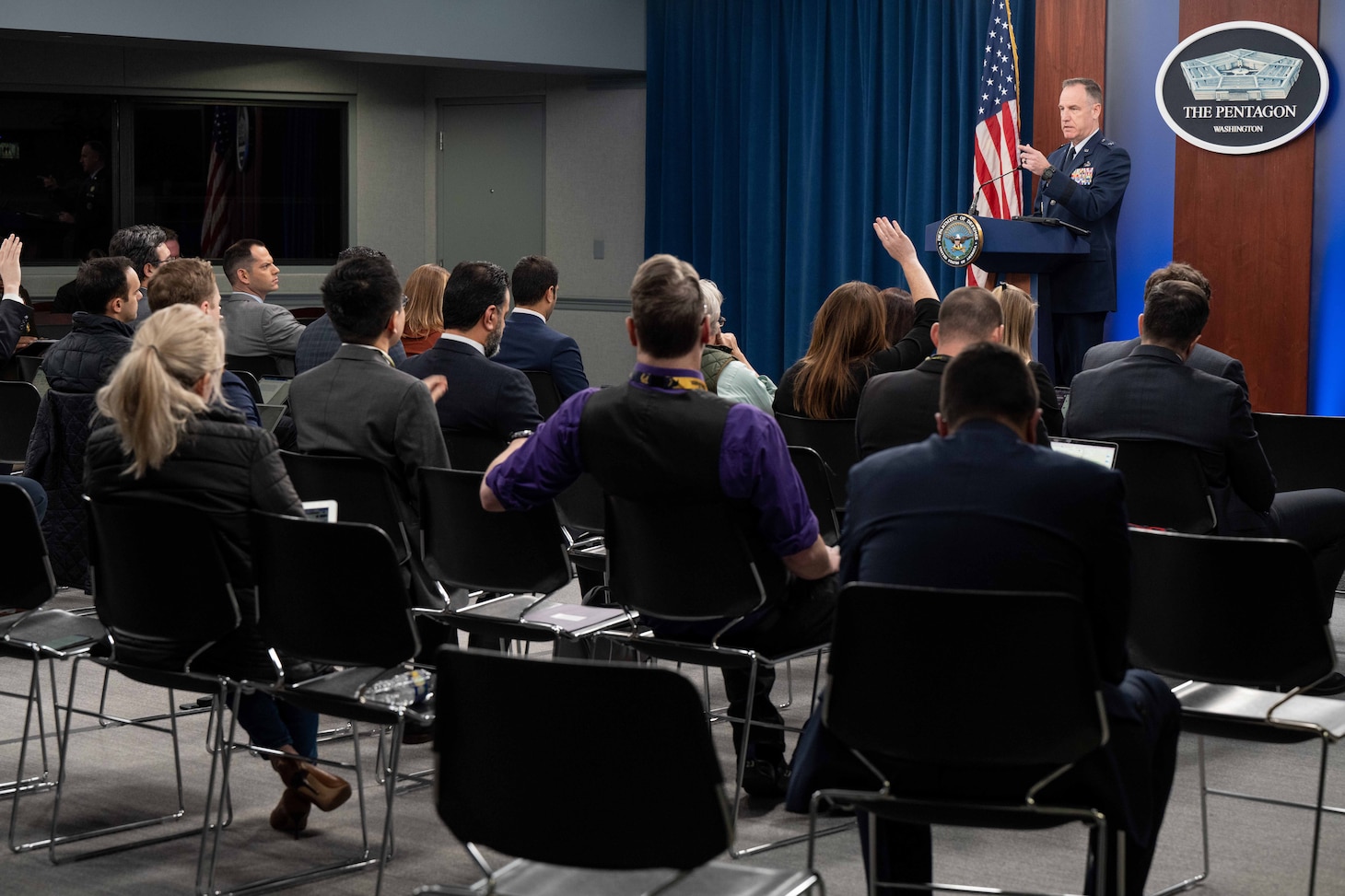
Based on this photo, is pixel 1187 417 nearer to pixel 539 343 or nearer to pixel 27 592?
pixel 539 343

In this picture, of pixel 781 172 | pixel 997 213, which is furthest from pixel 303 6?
pixel 997 213

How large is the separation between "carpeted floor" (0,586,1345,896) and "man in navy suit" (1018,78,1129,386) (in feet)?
12.4

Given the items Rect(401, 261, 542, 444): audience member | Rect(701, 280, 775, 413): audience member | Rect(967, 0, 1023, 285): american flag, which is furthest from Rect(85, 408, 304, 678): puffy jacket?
Rect(967, 0, 1023, 285): american flag

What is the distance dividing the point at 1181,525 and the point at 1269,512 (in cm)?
41

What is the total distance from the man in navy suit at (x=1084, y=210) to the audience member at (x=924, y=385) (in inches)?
145

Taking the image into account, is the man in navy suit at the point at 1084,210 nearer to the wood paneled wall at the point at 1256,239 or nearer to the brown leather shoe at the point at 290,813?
the wood paneled wall at the point at 1256,239

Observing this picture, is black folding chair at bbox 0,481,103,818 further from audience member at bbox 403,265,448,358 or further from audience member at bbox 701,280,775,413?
audience member at bbox 403,265,448,358

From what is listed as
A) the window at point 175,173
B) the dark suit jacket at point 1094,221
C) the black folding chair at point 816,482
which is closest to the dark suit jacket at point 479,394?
the black folding chair at point 816,482

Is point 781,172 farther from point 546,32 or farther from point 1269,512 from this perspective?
point 1269,512

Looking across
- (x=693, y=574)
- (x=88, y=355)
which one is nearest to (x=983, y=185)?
(x=88, y=355)

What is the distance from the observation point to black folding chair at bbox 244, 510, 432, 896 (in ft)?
10.3

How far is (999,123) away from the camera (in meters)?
8.81

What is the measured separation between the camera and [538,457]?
3488 millimetres

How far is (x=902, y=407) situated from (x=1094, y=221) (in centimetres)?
401
